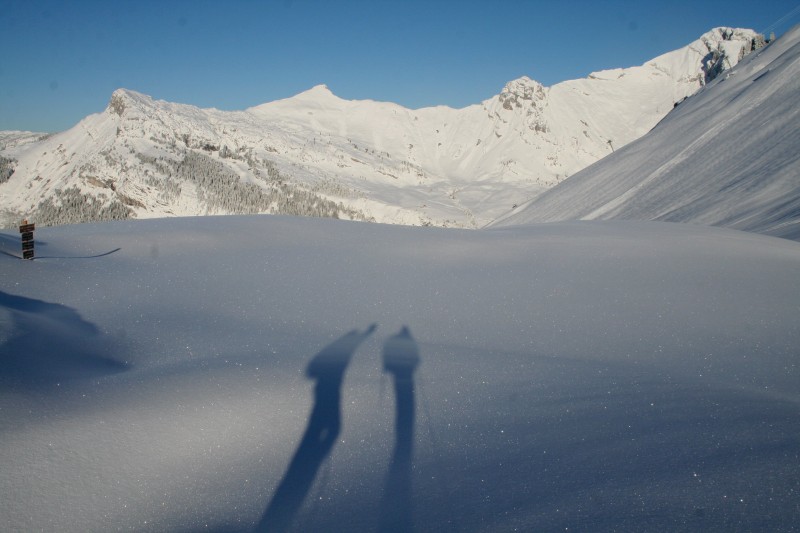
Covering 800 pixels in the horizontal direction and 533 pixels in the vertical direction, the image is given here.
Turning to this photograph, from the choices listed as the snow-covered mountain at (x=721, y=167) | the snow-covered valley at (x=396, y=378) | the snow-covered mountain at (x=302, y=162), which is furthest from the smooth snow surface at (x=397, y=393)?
the snow-covered mountain at (x=302, y=162)

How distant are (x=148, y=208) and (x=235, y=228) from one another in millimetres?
77632

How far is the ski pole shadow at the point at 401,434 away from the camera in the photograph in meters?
1.98

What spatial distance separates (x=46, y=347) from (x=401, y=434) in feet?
7.78

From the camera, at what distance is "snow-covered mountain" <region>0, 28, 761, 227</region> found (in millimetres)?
78562

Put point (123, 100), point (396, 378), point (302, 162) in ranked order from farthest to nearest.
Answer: point (302, 162)
point (123, 100)
point (396, 378)

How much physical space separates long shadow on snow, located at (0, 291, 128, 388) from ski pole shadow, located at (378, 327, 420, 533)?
72.5 inches

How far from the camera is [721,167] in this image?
1489cm

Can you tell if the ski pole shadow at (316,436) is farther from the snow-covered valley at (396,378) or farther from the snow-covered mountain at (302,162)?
the snow-covered mountain at (302,162)

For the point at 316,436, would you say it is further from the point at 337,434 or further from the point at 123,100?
the point at 123,100

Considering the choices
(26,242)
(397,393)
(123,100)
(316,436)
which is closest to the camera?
(316,436)

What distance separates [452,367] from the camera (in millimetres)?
3268

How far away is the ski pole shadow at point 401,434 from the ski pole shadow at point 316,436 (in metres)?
0.33

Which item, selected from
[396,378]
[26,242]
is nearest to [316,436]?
[396,378]

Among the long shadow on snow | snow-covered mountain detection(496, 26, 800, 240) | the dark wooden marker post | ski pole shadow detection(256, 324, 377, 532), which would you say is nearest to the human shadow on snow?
ski pole shadow detection(256, 324, 377, 532)
